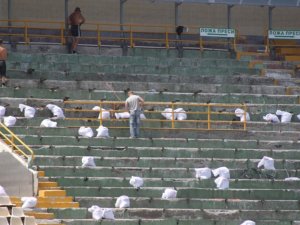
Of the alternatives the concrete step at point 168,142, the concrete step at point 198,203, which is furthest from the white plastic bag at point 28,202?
the concrete step at point 168,142

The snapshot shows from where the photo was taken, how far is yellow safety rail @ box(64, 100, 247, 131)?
3262 centimetres

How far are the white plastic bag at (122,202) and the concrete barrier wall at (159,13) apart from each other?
11243mm

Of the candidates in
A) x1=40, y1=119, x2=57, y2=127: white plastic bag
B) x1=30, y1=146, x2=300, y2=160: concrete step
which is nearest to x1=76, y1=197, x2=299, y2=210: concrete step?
x1=30, y1=146, x2=300, y2=160: concrete step

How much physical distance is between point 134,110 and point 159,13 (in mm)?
9415

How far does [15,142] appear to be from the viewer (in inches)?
1192

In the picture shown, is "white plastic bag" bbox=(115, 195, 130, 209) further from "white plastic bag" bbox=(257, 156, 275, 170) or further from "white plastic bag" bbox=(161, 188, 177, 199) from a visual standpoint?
"white plastic bag" bbox=(257, 156, 275, 170)

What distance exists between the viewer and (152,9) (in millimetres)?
40562

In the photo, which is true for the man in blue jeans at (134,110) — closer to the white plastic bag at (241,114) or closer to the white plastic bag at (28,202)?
the white plastic bag at (241,114)

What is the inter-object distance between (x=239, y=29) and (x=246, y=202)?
1218cm

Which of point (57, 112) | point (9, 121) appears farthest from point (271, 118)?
point (9, 121)

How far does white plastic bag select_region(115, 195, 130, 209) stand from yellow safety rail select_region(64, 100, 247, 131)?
3.95m

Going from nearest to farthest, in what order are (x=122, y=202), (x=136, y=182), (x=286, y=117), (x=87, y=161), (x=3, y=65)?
(x=122, y=202) → (x=136, y=182) → (x=87, y=161) → (x=3, y=65) → (x=286, y=117)

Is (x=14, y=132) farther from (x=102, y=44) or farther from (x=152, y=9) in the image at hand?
(x=152, y=9)

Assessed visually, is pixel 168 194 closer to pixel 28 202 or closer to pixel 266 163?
pixel 266 163
